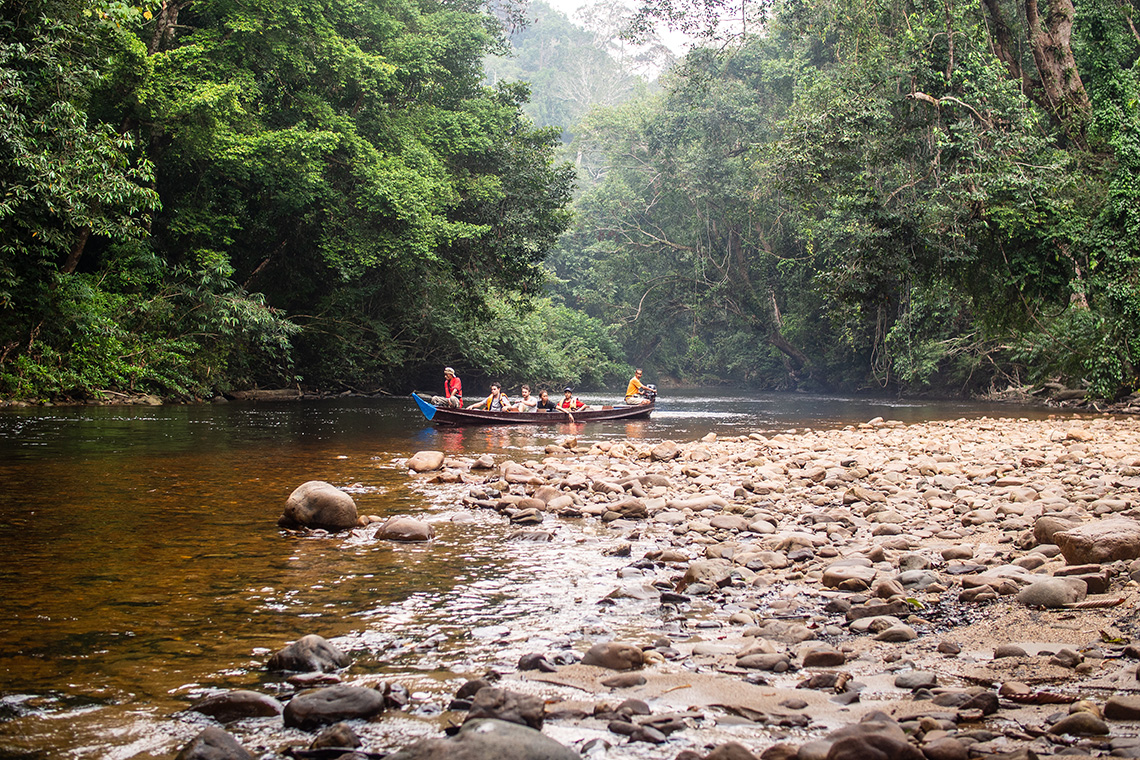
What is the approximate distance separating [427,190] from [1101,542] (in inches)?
709

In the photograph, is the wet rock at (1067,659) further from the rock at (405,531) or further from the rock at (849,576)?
the rock at (405,531)

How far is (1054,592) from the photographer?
3.78 metres

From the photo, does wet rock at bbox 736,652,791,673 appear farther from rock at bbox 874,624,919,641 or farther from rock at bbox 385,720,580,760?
rock at bbox 385,720,580,760

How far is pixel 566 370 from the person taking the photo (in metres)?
34.8

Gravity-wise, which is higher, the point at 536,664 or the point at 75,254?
the point at 75,254

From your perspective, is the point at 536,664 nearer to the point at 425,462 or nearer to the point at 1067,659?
the point at 1067,659

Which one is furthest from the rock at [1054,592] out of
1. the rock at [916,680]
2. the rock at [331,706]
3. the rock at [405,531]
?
the rock at [405,531]

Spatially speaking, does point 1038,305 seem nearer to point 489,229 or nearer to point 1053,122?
point 1053,122

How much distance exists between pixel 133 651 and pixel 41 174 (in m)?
12.3

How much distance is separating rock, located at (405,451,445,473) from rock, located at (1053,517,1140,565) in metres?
6.87

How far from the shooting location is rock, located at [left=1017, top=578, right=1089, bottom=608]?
3.75 meters

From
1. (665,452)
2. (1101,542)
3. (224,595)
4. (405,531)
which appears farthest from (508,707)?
(665,452)

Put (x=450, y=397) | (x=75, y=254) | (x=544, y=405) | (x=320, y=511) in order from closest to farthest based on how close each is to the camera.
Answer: (x=320, y=511), (x=75, y=254), (x=450, y=397), (x=544, y=405)

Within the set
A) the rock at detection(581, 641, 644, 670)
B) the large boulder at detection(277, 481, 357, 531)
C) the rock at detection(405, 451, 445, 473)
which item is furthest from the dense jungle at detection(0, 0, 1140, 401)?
the rock at detection(581, 641, 644, 670)
